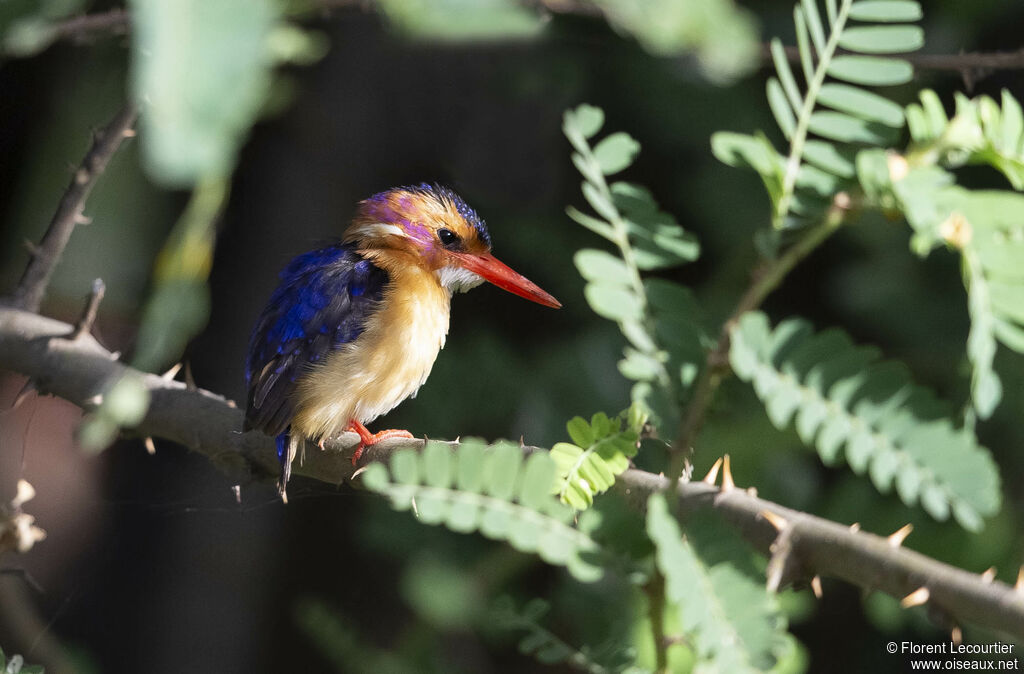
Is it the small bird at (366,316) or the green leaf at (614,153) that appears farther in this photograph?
the small bird at (366,316)

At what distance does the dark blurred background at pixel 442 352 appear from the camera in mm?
1697

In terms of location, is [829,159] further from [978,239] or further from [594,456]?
[594,456]

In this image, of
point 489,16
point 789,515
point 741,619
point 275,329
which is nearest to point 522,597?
point 275,329

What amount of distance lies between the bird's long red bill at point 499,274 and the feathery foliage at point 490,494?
2.30 feet

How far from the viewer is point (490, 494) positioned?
72cm

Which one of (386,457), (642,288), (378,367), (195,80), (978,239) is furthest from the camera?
(378,367)

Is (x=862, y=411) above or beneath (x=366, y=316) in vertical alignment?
above

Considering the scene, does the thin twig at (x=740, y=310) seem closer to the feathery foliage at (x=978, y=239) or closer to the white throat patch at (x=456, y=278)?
the feathery foliage at (x=978, y=239)

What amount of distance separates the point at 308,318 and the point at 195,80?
1.20m

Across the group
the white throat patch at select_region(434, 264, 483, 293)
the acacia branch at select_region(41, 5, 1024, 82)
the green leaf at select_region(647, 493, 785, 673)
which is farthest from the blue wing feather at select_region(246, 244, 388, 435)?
the green leaf at select_region(647, 493, 785, 673)

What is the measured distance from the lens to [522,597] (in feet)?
5.76

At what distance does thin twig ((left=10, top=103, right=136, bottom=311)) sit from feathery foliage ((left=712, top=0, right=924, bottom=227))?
0.79m

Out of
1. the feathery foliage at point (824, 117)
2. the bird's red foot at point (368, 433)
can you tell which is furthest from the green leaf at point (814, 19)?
the bird's red foot at point (368, 433)

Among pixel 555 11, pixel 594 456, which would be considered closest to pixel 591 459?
pixel 594 456
